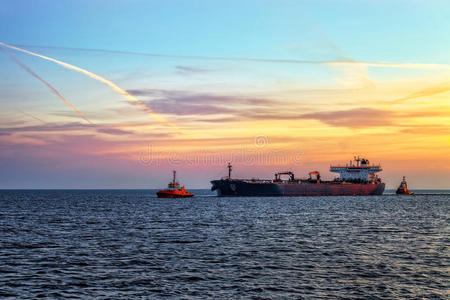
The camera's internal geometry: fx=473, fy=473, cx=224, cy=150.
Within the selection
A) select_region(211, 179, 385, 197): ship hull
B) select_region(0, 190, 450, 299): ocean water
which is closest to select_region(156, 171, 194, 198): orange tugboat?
select_region(211, 179, 385, 197): ship hull

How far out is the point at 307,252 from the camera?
3569 cm

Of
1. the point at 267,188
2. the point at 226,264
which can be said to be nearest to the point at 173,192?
the point at 267,188

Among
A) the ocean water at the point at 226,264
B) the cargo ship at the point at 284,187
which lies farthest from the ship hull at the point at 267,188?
the ocean water at the point at 226,264

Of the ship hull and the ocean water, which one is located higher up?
the ship hull

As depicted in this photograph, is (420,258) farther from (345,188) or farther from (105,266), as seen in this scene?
(345,188)

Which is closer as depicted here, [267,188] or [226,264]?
[226,264]

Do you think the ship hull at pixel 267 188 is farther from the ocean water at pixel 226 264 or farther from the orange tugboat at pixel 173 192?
the ocean water at pixel 226 264

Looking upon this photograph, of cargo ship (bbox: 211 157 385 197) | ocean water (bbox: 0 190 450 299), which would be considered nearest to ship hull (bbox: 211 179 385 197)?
cargo ship (bbox: 211 157 385 197)

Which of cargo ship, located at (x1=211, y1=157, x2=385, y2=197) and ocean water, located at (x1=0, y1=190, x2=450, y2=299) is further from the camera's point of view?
cargo ship, located at (x1=211, y1=157, x2=385, y2=197)

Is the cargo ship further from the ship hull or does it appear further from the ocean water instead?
the ocean water

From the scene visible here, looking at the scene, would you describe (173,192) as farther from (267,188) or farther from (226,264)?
(226,264)

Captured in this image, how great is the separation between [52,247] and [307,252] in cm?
2062

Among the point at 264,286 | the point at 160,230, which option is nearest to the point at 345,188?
the point at 160,230

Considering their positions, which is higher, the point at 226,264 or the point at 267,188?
the point at 267,188
